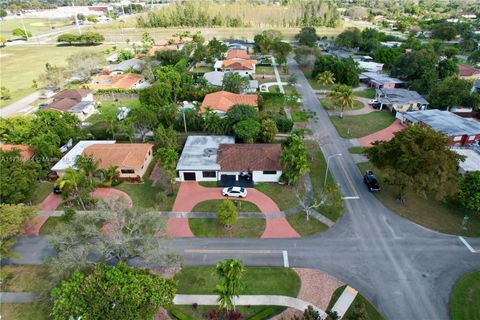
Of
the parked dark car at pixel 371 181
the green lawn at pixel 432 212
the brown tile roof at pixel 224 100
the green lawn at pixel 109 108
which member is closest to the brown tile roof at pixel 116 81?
the green lawn at pixel 109 108

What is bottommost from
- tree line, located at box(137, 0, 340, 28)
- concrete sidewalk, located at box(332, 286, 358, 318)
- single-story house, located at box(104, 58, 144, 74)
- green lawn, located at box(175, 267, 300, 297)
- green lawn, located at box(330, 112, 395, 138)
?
concrete sidewalk, located at box(332, 286, 358, 318)

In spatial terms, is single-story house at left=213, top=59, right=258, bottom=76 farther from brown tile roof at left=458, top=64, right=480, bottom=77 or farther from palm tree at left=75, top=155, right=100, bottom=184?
brown tile roof at left=458, top=64, right=480, bottom=77

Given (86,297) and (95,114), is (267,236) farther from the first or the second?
(95,114)

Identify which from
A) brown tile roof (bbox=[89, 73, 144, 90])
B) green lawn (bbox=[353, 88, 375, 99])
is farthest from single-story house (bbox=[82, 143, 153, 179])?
green lawn (bbox=[353, 88, 375, 99])

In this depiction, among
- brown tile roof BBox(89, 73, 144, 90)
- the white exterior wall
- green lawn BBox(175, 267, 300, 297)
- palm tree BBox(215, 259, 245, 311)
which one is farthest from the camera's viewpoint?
brown tile roof BBox(89, 73, 144, 90)

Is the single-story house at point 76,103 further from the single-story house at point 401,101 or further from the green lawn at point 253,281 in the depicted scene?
the single-story house at point 401,101

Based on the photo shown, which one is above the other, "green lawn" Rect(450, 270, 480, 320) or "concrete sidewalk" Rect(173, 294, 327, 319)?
"concrete sidewalk" Rect(173, 294, 327, 319)
